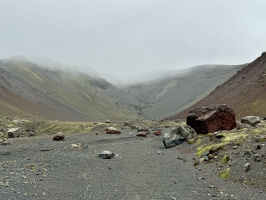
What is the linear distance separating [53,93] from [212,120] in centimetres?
12990

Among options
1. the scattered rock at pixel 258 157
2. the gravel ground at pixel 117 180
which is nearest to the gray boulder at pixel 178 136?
the gravel ground at pixel 117 180

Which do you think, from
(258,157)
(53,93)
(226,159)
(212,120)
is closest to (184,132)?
(212,120)

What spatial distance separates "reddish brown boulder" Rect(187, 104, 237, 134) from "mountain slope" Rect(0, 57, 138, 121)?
69.7 m

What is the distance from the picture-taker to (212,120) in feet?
96.6

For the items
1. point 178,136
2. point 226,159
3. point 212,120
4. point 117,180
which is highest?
point 212,120

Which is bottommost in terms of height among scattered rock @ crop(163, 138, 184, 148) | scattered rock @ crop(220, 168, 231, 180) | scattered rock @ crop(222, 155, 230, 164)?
scattered rock @ crop(163, 138, 184, 148)

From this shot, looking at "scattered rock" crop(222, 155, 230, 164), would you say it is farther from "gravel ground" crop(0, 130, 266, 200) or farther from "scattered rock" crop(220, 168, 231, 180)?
"scattered rock" crop(220, 168, 231, 180)

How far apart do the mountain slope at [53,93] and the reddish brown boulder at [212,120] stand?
6967 cm

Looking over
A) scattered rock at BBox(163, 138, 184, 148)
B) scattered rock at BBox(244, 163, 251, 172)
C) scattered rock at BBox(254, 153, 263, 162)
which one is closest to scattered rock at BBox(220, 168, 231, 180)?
scattered rock at BBox(244, 163, 251, 172)

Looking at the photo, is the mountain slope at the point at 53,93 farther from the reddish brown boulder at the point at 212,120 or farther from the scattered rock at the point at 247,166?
the scattered rock at the point at 247,166

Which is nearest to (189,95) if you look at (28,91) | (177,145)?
(28,91)

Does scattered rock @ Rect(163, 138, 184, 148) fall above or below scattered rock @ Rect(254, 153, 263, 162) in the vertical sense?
below

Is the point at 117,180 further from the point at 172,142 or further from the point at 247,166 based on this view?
the point at 172,142

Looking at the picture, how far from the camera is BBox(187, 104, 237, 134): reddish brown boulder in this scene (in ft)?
95.6
